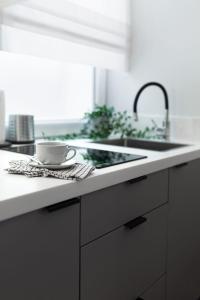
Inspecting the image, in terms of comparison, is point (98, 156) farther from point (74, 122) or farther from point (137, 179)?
point (74, 122)

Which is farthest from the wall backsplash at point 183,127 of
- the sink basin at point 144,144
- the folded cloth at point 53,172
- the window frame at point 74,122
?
the folded cloth at point 53,172

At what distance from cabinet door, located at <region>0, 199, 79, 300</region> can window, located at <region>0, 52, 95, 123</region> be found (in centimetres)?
107

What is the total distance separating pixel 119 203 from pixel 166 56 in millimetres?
1296

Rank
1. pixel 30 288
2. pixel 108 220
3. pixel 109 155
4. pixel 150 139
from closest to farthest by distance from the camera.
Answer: pixel 30 288, pixel 108 220, pixel 109 155, pixel 150 139

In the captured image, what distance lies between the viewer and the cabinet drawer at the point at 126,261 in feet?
3.29

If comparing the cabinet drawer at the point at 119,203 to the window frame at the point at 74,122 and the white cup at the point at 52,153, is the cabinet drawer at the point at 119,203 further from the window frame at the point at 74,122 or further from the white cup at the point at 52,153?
the window frame at the point at 74,122

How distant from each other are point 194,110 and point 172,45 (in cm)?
42

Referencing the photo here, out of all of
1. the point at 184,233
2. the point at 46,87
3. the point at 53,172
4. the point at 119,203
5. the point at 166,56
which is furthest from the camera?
the point at 166,56

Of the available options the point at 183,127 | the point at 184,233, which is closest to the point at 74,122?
the point at 183,127

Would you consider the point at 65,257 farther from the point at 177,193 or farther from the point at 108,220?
the point at 177,193

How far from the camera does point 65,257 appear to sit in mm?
908

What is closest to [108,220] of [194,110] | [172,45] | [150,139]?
[150,139]

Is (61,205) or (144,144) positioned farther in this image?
(144,144)

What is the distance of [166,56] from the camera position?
210 cm
